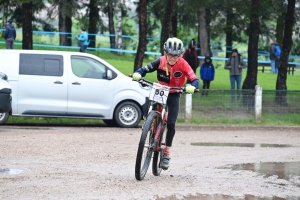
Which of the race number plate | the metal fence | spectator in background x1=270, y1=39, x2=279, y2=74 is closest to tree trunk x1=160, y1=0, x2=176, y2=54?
the metal fence

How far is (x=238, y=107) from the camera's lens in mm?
24266

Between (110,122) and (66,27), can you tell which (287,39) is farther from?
(66,27)

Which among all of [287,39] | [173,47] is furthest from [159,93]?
[287,39]

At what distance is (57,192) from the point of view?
32.9 ft

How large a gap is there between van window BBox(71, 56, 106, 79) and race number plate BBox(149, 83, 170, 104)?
10101mm

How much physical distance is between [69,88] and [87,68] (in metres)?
0.69

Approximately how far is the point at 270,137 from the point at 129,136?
3.31m

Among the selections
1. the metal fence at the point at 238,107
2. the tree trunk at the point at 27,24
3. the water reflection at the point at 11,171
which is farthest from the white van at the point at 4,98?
the tree trunk at the point at 27,24

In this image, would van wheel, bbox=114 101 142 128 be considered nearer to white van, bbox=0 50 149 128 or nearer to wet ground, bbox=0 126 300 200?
white van, bbox=0 50 149 128

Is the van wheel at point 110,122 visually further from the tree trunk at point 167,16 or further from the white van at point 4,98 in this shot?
the tree trunk at point 167,16

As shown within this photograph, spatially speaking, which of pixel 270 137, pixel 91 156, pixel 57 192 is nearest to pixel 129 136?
pixel 270 137

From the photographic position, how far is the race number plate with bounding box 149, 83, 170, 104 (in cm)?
1120

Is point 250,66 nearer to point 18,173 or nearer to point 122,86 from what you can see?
point 122,86

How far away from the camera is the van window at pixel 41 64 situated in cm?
2070
